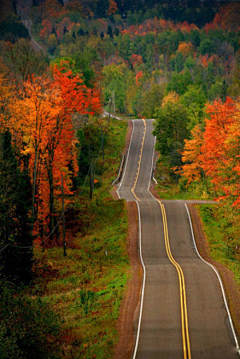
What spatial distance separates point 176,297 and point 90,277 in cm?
875

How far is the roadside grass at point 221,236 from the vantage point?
129ft

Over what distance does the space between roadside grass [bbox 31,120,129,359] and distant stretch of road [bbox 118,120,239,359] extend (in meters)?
1.79

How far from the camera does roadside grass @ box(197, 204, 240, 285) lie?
129 feet

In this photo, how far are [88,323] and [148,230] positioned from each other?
1869 centimetres

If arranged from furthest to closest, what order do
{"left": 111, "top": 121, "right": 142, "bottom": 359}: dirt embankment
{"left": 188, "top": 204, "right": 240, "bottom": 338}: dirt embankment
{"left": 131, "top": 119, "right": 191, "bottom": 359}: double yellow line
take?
{"left": 188, "top": 204, "right": 240, "bottom": 338}: dirt embankment
{"left": 111, "top": 121, "right": 142, "bottom": 359}: dirt embankment
{"left": 131, "top": 119, "right": 191, "bottom": 359}: double yellow line

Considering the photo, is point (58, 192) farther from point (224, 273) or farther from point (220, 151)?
point (224, 273)

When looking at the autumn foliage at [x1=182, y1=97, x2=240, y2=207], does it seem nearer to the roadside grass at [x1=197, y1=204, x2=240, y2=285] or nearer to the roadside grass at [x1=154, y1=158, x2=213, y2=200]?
the roadside grass at [x1=154, y1=158, x2=213, y2=200]

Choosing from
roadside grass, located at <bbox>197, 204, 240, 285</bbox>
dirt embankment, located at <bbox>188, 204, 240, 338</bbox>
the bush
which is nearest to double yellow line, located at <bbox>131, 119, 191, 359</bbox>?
dirt embankment, located at <bbox>188, 204, 240, 338</bbox>

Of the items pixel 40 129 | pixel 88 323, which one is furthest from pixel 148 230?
pixel 88 323

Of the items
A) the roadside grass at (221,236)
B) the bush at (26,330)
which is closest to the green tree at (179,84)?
the roadside grass at (221,236)

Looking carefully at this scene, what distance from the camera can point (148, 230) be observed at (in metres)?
46.2

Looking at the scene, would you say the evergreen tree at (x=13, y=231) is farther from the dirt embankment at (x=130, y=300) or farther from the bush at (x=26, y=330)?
the bush at (x=26, y=330)

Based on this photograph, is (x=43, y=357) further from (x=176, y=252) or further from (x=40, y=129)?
(x=40, y=129)

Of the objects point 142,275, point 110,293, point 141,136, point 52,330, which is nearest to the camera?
point 52,330
